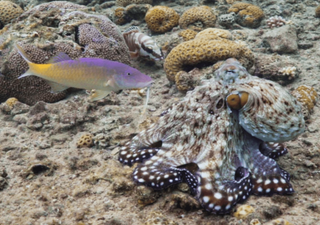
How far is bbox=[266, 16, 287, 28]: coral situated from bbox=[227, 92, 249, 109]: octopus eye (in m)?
7.08

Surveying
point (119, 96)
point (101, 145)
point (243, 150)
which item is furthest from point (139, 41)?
point (243, 150)

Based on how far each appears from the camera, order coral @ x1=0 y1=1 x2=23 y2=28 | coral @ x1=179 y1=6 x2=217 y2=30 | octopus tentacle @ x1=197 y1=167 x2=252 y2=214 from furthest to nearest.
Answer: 1. coral @ x1=0 y1=1 x2=23 y2=28
2. coral @ x1=179 y1=6 x2=217 y2=30
3. octopus tentacle @ x1=197 y1=167 x2=252 y2=214

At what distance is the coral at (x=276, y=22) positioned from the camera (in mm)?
8038

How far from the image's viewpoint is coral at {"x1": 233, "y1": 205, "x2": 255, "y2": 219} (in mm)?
2141

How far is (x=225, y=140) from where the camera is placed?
2396 millimetres

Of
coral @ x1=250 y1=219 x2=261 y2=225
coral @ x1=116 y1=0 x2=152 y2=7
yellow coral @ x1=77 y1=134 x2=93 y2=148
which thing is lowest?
yellow coral @ x1=77 y1=134 x2=93 y2=148

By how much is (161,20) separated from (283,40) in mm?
4107

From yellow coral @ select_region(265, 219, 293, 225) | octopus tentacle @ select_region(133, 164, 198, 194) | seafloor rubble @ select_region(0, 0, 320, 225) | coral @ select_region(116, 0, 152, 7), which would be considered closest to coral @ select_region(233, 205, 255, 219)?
seafloor rubble @ select_region(0, 0, 320, 225)

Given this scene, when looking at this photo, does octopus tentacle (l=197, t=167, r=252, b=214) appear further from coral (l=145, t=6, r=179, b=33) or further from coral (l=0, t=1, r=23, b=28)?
coral (l=0, t=1, r=23, b=28)

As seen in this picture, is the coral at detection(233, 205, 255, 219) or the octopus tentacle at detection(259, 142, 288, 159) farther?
the octopus tentacle at detection(259, 142, 288, 159)

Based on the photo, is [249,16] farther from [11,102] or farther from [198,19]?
[11,102]

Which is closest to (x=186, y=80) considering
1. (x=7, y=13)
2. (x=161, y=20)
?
(x=161, y=20)

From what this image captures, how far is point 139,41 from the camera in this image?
6.46m

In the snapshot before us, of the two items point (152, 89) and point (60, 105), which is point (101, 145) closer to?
point (60, 105)
